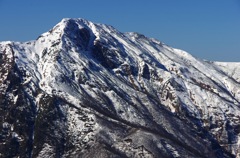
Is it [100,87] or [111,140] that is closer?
[111,140]

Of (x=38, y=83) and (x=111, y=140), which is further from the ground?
(x=38, y=83)

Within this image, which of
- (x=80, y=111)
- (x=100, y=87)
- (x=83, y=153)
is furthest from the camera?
(x=100, y=87)

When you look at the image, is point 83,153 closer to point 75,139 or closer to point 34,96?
point 75,139

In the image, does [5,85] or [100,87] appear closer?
[5,85]

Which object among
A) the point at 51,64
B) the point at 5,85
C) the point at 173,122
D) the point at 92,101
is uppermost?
the point at 51,64

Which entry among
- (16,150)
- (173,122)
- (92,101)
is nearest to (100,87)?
(92,101)

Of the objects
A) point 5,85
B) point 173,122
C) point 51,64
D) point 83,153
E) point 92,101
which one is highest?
point 51,64

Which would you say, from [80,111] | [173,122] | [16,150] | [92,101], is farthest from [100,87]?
[16,150]

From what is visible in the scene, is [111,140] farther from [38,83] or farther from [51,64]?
[51,64]

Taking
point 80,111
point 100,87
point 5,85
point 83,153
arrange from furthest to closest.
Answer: point 100,87, point 5,85, point 80,111, point 83,153
